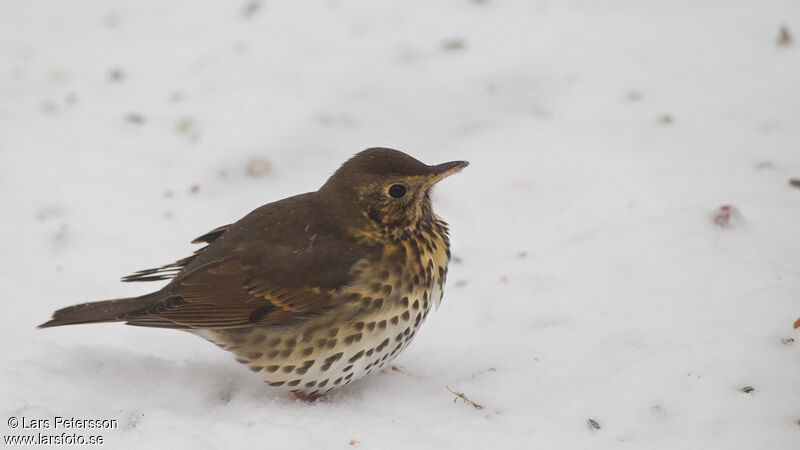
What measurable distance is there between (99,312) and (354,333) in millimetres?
1066

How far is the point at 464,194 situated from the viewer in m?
5.26

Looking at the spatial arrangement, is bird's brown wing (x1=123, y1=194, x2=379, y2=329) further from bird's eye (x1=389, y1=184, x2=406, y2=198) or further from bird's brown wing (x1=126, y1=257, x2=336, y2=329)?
bird's eye (x1=389, y1=184, x2=406, y2=198)

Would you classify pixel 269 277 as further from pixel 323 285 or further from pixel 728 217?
pixel 728 217

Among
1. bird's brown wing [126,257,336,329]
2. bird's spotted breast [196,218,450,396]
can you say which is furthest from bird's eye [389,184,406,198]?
bird's brown wing [126,257,336,329]

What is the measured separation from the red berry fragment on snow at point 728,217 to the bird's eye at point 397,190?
1807 mm

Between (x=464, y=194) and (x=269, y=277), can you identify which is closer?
(x=269, y=277)

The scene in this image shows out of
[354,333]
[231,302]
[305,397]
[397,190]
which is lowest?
[305,397]

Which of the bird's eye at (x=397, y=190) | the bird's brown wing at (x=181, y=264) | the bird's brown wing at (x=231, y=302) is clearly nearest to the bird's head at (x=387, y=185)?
the bird's eye at (x=397, y=190)

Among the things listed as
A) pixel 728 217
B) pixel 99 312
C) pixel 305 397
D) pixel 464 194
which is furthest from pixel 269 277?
pixel 728 217

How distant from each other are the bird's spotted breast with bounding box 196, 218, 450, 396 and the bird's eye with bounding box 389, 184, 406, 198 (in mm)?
178

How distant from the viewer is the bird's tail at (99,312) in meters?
3.70

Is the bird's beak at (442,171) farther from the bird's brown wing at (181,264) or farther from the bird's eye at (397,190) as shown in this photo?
the bird's brown wing at (181,264)

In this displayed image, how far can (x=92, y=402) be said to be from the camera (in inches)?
141

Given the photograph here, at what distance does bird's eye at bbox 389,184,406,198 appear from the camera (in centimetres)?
361
